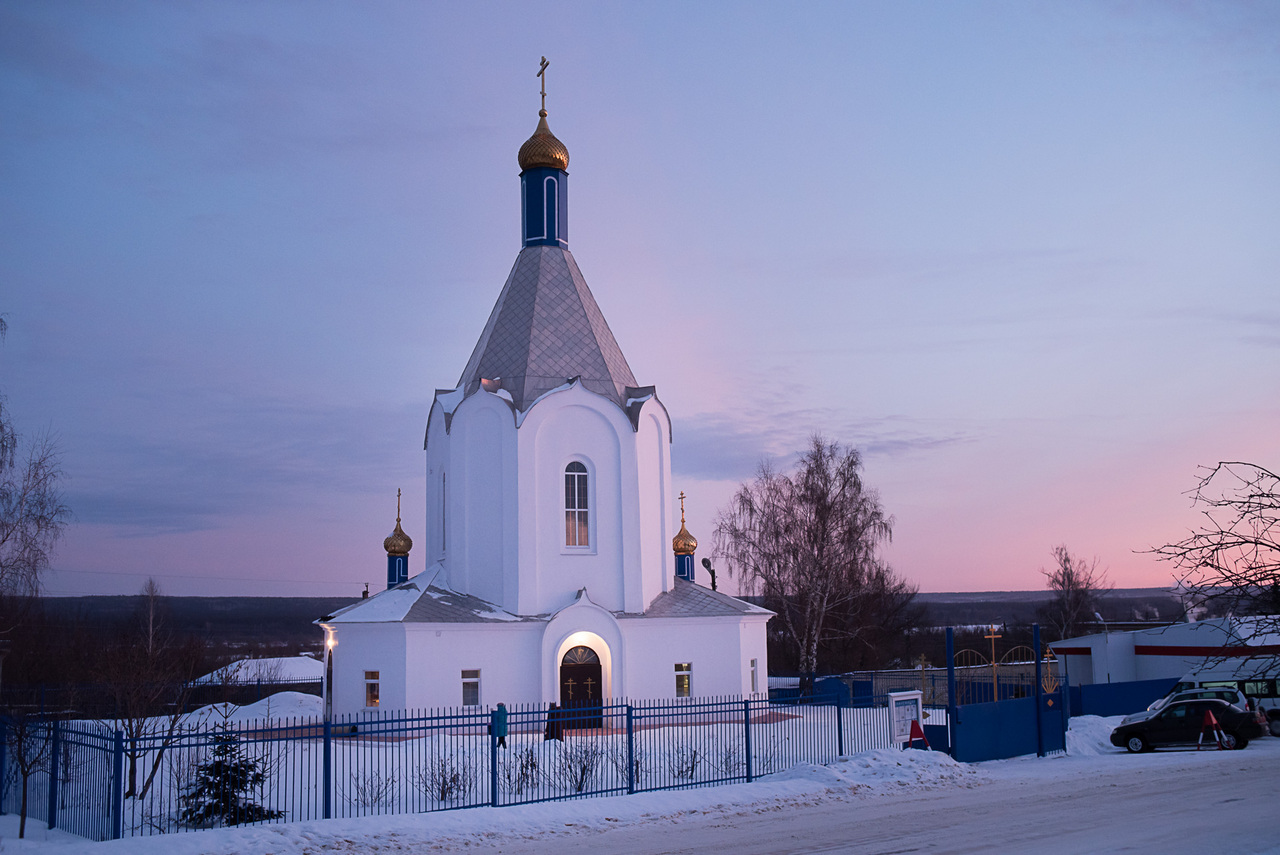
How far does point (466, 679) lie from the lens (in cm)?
2219

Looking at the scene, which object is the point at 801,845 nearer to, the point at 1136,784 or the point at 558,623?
the point at 1136,784

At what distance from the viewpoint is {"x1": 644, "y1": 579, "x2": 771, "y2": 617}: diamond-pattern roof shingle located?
24.1 metres

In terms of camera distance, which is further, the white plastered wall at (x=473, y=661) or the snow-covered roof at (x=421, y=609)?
the snow-covered roof at (x=421, y=609)

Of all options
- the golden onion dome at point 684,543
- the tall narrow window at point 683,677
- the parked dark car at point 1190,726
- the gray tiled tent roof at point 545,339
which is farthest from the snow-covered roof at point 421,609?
the parked dark car at point 1190,726

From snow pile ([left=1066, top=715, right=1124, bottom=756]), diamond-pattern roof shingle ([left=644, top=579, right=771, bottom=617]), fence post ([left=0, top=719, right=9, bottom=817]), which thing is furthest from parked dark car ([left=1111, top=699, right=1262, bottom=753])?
fence post ([left=0, top=719, right=9, bottom=817])

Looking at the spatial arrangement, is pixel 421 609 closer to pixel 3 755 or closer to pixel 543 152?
pixel 3 755

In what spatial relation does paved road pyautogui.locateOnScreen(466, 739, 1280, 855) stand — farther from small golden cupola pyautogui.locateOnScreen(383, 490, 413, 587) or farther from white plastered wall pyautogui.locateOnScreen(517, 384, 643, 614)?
small golden cupola pyautogui.locateOnScreen(383, 490, 413, 587)

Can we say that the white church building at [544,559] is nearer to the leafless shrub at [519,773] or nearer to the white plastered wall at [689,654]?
the white plastered wall at [689,654]

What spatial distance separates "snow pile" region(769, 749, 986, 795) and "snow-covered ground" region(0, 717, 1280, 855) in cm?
3

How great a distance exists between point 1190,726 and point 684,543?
12911mm

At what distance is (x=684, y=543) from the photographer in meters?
28.3

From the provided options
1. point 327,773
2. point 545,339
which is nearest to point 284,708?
point 545,339

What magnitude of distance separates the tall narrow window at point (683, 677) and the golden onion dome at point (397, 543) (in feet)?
27.1

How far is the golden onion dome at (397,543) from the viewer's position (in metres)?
27.4
